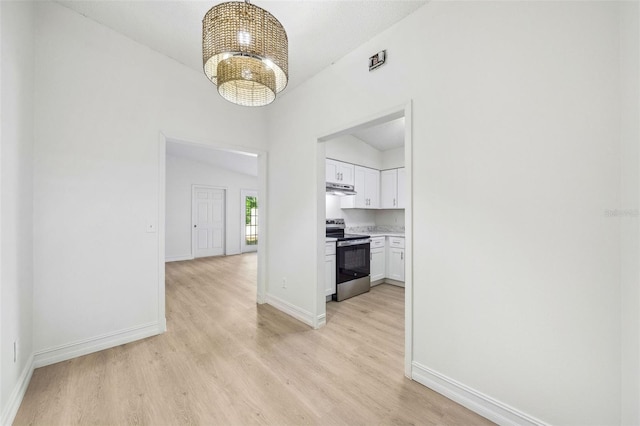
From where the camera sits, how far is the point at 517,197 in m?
1.50

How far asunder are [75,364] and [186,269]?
Result: 12.6 ft

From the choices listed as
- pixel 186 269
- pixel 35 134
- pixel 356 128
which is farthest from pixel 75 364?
pixel 186 269

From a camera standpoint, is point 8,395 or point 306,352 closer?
point 8,395

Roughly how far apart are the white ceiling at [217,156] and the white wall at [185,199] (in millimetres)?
234

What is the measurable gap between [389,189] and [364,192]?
1.97 feet

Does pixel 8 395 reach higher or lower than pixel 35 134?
lower

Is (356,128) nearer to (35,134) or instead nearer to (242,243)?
(35,134)

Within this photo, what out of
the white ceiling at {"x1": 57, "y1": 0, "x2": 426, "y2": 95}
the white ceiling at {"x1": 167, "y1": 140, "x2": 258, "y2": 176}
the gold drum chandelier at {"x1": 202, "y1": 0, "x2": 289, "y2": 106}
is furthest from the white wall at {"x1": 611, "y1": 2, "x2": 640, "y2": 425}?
the white ceiling at {"x1": 167, "y1": 140, "x2": 258, "y2": 176}

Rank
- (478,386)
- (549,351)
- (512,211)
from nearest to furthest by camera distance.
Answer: (549,351) < (512,211) < (478,386)

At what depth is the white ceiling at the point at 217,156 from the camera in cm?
605

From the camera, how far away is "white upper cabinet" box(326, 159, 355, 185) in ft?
13.7

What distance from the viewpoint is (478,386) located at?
166cm

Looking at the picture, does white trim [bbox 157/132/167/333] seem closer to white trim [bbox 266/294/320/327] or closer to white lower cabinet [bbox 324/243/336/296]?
white trim [bbox 266/294/320/327]

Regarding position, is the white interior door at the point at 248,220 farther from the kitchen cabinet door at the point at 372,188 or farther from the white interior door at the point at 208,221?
the kitchen cabinet door at the point at 372,188
